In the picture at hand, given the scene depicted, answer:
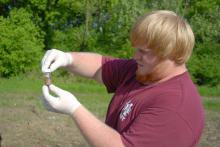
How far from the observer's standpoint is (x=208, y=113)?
35.3ft

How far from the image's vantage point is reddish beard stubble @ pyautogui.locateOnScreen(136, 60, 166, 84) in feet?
7.00

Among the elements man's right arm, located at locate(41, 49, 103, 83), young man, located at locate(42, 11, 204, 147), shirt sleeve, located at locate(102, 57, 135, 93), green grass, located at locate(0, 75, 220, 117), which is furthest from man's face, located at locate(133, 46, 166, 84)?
green grass, located at locate(0, 75, 220, 117)

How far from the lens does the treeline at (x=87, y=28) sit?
20.0 meters

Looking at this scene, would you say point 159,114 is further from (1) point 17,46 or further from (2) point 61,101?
(1) point 17,46

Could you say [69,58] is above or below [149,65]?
below

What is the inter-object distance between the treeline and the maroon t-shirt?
1734 centimetres

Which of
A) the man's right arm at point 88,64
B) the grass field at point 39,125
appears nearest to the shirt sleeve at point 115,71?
the man's right arm at point 88,64

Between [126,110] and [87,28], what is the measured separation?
69.8 feet

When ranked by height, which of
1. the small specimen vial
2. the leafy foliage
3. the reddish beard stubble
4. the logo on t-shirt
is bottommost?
the leafy foliage

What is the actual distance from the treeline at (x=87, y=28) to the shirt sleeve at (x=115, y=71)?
1691 cm

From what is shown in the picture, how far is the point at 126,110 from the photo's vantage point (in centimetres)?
219

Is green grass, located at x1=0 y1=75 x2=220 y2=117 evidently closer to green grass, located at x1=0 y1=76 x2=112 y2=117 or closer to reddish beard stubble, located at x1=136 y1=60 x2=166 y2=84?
green grass, located at x1=0 y1=76 x2=112 y2=117

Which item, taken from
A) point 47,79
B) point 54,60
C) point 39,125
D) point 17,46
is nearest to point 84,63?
point 54,60

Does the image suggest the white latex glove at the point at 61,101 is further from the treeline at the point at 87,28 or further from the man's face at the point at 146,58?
the treeline at the point at 87,28
